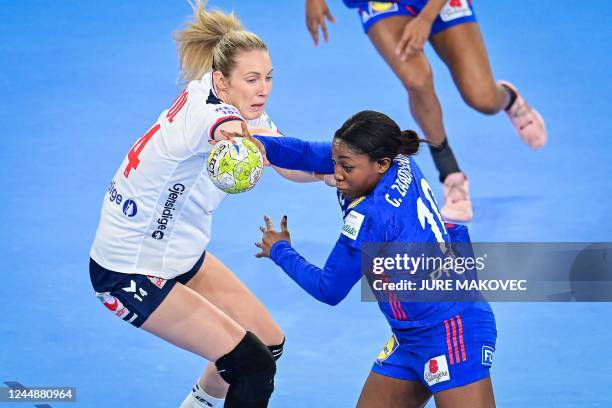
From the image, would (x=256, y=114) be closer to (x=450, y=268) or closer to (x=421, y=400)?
(x=450, y=268)

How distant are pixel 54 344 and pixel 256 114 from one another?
183 centimetres

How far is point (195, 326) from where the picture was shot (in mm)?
4160

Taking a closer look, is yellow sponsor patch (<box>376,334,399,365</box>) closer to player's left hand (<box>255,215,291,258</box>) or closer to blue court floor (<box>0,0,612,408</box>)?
player's left hand (<box>255,215,291,258</box>)

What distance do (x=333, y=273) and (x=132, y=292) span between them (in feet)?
2.84

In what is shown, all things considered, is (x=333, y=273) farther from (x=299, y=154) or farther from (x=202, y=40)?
(x=202, y=40)

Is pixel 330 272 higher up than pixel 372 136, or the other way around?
pixel 372 136

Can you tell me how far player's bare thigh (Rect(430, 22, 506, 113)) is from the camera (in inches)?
264

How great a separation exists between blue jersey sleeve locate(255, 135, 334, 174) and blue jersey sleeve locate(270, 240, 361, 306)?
0.44 m

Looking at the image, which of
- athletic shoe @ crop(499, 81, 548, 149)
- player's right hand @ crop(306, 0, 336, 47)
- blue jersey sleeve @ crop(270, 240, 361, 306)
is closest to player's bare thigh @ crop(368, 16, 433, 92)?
player's right hand @ crop(306, 0, 336, 47)

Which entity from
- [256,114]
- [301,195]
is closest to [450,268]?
[256,114]

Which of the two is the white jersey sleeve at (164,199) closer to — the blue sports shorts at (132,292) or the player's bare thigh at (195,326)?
the blue sports shorts at (132,292)

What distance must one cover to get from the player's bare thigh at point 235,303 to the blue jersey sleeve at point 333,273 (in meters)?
0.67

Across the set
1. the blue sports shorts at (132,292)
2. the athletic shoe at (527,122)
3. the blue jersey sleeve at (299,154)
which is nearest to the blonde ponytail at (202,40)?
the blue jersey sleeve at (299,154)

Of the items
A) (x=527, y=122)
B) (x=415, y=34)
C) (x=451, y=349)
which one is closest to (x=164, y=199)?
(x=451, y=349)
